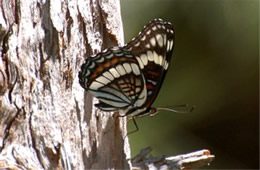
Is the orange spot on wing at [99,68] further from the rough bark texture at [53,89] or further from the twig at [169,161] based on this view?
the twig at [169,161]

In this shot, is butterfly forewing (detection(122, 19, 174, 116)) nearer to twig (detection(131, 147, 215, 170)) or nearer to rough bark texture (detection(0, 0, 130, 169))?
rough bark texture (detection(0, 0, 130, 169))

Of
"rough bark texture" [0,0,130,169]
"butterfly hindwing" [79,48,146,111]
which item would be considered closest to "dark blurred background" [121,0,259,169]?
"butterfly hindwing" [79,48,146,111]

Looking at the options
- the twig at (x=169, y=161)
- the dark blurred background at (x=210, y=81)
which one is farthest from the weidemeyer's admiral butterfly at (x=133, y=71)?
the dark blurred background at (x=210, y=81)

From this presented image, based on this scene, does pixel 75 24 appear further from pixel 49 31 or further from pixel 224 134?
pixel 224 134

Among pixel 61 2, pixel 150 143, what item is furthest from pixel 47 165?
pixel 150 143

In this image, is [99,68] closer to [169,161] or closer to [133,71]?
[133,71]

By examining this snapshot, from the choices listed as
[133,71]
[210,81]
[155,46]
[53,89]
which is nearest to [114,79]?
[133,71]

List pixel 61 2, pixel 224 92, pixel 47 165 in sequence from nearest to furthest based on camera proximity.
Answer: pixel 47 165 → pixel 61 2 → pixel 224 92
